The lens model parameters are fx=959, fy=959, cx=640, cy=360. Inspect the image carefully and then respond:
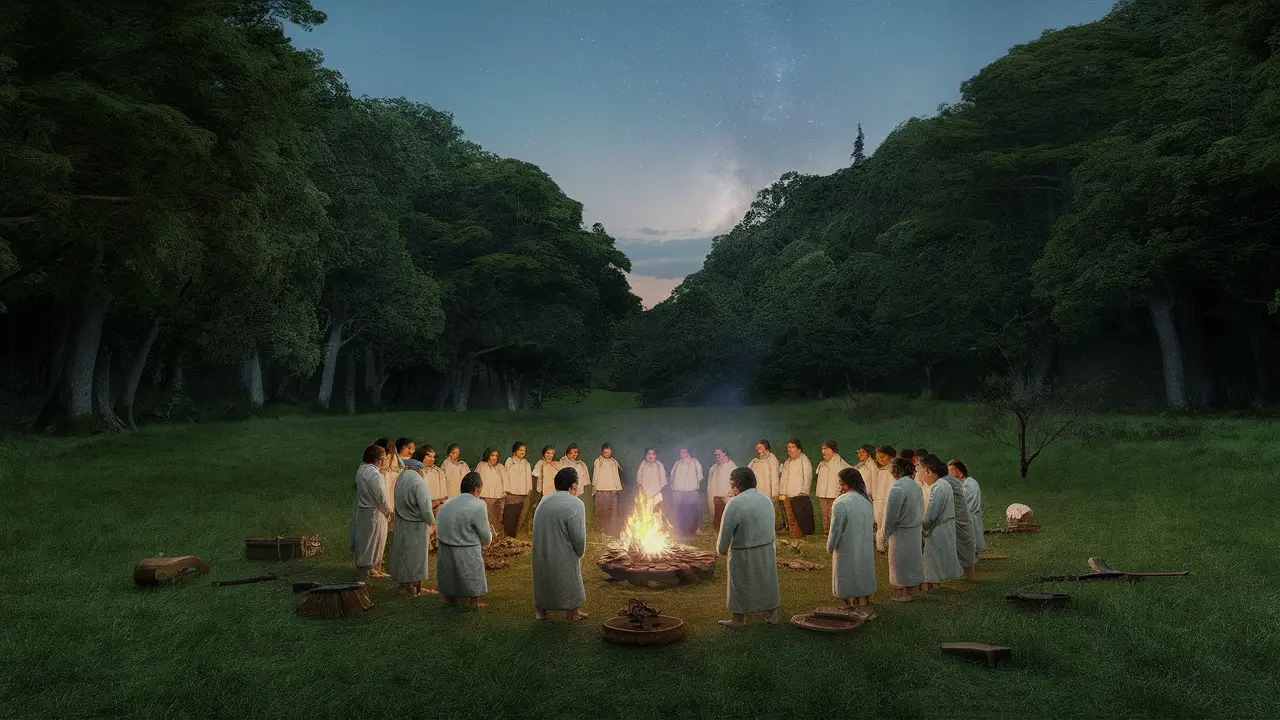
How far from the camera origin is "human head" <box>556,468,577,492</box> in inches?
416

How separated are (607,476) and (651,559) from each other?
15.7ft

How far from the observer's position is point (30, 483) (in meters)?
20.2

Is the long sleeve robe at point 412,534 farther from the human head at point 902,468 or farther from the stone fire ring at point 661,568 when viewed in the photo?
the human head at point 902,468

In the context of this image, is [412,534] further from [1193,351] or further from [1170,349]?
[1193,351]

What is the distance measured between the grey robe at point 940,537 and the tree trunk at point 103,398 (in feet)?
Answer: 79.9

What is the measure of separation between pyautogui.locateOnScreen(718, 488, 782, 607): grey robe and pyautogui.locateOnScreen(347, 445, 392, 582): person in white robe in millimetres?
4934

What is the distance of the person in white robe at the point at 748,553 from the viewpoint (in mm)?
10344

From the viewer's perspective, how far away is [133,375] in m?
30.6

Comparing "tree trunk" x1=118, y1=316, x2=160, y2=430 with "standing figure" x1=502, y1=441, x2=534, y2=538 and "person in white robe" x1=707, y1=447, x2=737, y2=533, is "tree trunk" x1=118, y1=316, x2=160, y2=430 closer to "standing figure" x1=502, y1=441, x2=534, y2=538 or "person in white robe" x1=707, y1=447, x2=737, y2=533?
"standing figure" x1=502, y1=441, x2=534, y2=538

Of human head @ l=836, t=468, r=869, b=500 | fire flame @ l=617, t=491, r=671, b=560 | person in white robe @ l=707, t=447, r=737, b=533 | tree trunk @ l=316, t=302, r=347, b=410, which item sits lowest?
fire flame @ l=617, t=491, r=671, b=560

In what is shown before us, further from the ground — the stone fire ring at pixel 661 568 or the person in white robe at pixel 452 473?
the person in white robe at pixel 452 473

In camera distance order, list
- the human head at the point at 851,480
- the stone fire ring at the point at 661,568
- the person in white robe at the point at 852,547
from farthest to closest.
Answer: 1. the stone fire ring at the point at 661,568
2. the human head at the point at 851,480
3. the person in white robe at the point at 852,547

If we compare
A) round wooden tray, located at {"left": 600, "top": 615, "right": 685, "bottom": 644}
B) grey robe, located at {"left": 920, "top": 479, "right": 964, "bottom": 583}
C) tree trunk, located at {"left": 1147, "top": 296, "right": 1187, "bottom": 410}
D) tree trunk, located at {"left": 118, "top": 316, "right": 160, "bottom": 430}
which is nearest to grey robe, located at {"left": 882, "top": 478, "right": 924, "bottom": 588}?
grey robe, located at {"left": 920, "top": 479, "right": 964, "bottom": 583}

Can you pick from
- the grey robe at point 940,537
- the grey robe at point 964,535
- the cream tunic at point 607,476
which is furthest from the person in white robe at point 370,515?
the grey robe at point 964,535
